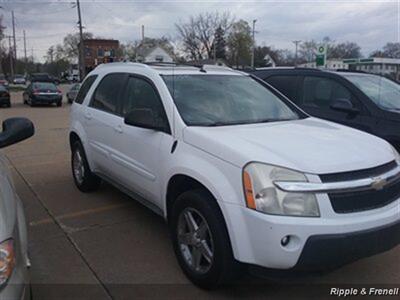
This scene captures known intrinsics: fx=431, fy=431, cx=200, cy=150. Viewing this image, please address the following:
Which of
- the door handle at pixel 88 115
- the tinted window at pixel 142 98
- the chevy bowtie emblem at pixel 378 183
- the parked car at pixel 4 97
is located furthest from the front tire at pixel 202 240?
the parked car at pixel 4 97

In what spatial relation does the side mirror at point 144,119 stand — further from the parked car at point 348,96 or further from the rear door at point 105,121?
the parked car at point 348,96

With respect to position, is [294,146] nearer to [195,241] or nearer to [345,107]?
[195,241]

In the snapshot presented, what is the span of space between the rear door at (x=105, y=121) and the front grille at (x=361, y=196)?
2.53m

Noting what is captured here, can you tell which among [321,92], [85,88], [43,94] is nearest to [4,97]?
[43,94]

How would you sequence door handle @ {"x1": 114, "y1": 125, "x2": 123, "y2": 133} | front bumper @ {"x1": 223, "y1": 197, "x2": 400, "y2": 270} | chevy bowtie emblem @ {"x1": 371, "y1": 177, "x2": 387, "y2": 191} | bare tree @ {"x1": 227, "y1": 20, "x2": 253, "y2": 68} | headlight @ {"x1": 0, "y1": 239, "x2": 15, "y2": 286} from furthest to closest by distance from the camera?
1. bare tree @ {"x1": 227, "y1": 20, "x2": 253, "y2": 68}
2. door handle @ {"x1": 114, "y1": 125, "x2": 123, "y2": 133}
3. chevy bowtie emblem @ {"x1": 371, "y1": 177, "x2": 387, "y2": 191}
4. front bumper @ {"x1": 223, "y1": 197, "x2": 400, "y2": 270}
5. headlight @ {"x1": 0, "y1": 239, "x2": 15, "y2": 286}

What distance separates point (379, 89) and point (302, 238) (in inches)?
171

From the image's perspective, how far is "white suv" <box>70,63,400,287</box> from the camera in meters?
2.87

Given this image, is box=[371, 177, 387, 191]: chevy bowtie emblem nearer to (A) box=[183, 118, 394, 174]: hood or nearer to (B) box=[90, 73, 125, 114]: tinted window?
(A) box=[183, 118, 394, 174]: hood

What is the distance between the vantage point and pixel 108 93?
17.3 ft

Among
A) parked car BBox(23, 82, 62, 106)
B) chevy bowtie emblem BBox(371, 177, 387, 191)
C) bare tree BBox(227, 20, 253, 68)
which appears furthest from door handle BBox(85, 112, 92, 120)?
bare tree BBox(227, 20, 253, 68)

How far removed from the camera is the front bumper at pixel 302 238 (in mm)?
2820

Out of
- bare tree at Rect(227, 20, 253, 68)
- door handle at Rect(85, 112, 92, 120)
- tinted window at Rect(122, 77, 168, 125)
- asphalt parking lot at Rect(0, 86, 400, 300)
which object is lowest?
asphalt parking lot at Rect(0, 86, 400, 300)

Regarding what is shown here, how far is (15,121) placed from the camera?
9.76 feet

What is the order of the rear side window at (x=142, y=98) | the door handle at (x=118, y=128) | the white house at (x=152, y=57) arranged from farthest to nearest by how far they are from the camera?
the white house at (x=152, y=57), the door handle at (x=118, y=128), the rear side window at (x=142, y=98)
